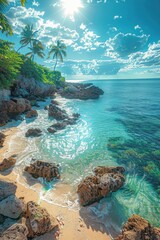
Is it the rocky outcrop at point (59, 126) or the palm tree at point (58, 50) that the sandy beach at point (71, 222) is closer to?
the rocky outcrop at point (59, 126)

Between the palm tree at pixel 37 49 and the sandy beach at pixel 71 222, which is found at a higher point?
→ the palm tree at pixel 37 49

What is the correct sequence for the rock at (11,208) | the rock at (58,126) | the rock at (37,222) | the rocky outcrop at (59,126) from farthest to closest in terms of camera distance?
the rock at (58,126) < the rocky outcrop at (59,126) < the rock at (11,208) < the rock at (37,222)

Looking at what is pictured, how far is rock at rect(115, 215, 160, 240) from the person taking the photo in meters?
5.55

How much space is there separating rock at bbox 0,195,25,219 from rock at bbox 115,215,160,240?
398 cm

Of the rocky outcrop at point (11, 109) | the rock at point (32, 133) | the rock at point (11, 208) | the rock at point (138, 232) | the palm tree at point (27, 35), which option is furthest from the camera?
the palm tree at point (27, 35)

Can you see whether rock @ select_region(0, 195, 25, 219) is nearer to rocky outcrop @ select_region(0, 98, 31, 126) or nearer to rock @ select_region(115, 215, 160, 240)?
rock @ select_region(115, 215, 160, 240)

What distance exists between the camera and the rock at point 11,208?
20.2 ft

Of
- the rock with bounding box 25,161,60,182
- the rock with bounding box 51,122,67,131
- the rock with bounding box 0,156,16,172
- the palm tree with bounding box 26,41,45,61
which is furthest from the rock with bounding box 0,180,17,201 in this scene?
the palm tree with bounding box 26,41,45,61

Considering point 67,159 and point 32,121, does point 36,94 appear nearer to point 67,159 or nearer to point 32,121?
point 32,121

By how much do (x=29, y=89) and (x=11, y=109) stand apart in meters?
13.7

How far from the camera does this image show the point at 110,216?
7633mm

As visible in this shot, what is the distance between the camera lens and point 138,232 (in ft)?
18.5

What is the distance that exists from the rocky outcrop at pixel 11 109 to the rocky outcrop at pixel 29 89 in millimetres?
7393

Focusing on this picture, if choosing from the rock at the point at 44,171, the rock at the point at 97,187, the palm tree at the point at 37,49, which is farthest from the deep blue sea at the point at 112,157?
the palm tree at the point at 37,49
